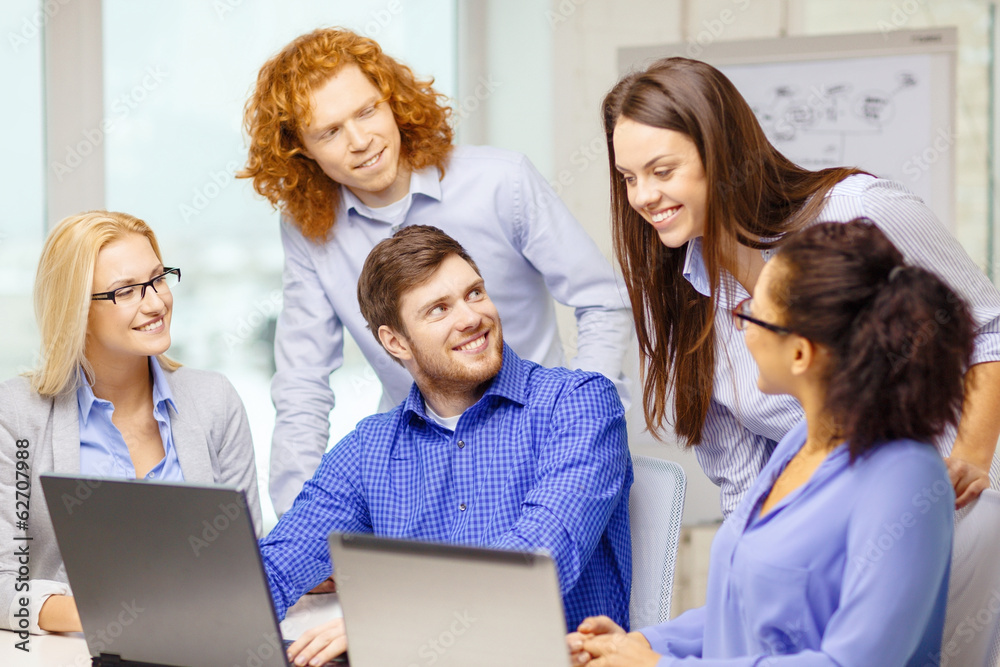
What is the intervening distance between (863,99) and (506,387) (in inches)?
76.6

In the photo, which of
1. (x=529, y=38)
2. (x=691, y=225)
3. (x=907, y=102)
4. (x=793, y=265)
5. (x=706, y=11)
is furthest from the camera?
(x=529, y=38)

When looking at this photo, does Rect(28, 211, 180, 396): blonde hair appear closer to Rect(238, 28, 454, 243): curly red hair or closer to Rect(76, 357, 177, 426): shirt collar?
Rect(76, 357, 177, 426): shirt collar

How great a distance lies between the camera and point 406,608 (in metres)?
0.97

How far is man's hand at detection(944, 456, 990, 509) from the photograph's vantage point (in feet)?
4.13

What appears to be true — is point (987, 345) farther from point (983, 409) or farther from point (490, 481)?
point (490, 481)

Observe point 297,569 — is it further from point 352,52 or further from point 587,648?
point 352,52

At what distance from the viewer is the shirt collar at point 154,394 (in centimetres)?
181

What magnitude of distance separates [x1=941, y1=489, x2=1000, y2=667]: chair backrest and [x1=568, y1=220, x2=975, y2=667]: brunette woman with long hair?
192 millimetres

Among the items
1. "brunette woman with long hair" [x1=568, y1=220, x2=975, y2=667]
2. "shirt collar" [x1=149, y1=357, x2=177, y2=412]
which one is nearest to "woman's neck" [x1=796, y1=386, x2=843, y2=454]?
"brunette woman with long hair" [x1=568, y1=220, x2=975, y2=667]

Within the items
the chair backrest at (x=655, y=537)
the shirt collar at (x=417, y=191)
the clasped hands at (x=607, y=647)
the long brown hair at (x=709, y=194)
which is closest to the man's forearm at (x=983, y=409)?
the long brown hair at (x=709, y=194)

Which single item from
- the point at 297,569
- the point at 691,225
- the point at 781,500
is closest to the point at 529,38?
the point at 691,225

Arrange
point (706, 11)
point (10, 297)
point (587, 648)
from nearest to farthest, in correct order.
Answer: point (587, 648) < point (10, 297) < point (706, 11)

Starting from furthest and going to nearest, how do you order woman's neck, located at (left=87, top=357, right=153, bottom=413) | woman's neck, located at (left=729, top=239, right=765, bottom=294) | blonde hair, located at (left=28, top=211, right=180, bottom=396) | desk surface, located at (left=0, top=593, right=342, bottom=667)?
woman's neck, located at (left=87, top=357, right=153, bottom=413), blonde hair, located at (left=28, top=211, right=180, bottom=396), woman's neck, located at (left=729, top=239, right=765, bottom=294), desk surface, located at (left=0, top=593, right=342, bottom=667)

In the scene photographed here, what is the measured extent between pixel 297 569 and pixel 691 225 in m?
0.85
